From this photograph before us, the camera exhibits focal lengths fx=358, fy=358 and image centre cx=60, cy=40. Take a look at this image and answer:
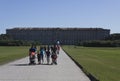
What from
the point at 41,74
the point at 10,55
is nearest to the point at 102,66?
the point at 41,74

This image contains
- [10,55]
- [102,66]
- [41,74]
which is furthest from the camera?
[10,55]

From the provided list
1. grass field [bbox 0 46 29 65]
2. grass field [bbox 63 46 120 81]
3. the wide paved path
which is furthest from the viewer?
grass field [bbox 0 46 29 65]

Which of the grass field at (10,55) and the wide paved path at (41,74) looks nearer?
the wide paved path at (41,74)

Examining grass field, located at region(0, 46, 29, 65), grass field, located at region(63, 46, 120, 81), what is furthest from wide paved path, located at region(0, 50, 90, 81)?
grass field, located at region(0, 46, 29, 65)

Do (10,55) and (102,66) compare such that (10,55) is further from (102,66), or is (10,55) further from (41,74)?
(41,74)

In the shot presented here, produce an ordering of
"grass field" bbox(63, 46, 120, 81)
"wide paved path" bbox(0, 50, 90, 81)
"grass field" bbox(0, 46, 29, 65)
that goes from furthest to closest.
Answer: "grass field" bbox(0, 46, 29, 65), "grass field" bbox(63, 46, 120, 81), "wide paved path" bbox(0, 50, 90, 81)

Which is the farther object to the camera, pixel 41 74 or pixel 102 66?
pixel 102 66

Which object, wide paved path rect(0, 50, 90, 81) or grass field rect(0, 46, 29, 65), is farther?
grass field rect(0, 46, 29, 65)

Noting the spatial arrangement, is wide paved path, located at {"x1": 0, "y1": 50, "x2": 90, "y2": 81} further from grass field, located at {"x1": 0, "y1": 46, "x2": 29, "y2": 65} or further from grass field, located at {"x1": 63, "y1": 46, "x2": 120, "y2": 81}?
grass field, located at {"x1": 0, "y1": 46, "x2": 29, "y2": 65}

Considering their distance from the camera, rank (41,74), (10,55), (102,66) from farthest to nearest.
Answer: (10,55) → (102,66) → (41,74)

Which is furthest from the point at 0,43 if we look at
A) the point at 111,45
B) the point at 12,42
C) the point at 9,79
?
the point at 9,79

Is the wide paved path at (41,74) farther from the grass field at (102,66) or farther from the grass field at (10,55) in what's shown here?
the grass field at (10,55)

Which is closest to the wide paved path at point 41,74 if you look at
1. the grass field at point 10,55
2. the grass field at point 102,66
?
the grass field at point 102,66

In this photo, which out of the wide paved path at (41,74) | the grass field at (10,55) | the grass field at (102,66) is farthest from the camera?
the grass field at (10,55)
